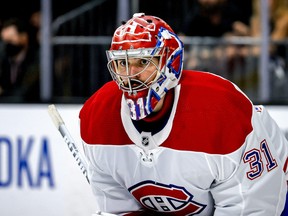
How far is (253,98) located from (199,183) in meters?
2.47

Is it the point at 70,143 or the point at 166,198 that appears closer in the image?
the point at 166,198

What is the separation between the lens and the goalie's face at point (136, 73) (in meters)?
3.08

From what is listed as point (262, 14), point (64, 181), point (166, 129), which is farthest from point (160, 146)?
point (262, 14)

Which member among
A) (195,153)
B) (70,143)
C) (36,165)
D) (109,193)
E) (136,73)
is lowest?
(36,165)

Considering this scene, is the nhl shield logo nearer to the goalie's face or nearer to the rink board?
the goalie's face

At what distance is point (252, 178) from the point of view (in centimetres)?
313

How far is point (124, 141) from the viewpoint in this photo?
3.25m

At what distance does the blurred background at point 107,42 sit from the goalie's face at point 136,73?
2549 mm

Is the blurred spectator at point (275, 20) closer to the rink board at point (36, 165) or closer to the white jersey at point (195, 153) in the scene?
the rink board at point (36, 165)

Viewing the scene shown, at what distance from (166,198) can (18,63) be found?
2.76 m

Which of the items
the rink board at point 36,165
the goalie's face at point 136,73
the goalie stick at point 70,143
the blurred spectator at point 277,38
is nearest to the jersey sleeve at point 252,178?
the goalie's face at point 136,73

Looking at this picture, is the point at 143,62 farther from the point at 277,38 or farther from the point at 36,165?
the point at 277,38

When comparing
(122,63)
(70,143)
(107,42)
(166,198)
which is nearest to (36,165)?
(107,42)

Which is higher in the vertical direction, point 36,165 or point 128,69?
point 128,69
